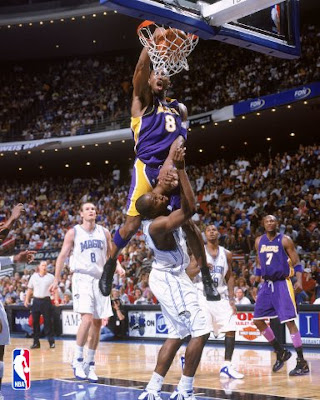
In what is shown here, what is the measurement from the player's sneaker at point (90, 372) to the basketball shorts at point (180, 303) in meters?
2.70

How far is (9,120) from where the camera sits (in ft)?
97.7

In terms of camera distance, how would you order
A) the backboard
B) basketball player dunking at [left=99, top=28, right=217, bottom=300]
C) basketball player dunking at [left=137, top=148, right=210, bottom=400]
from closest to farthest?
1. the backboard
2. basketball player dunking at [left=137, top=148, right=210, bottom=400]
3. basketball player dunking at [left=99, top=28, right=217, bottom=300]

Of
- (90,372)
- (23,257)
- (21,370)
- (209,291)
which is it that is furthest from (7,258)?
(90,372)

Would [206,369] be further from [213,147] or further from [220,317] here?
[213,147]

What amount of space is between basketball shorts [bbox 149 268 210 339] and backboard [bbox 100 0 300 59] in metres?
2.23

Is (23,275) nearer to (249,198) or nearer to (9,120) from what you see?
(249,198)

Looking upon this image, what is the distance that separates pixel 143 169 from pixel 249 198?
13346 mm

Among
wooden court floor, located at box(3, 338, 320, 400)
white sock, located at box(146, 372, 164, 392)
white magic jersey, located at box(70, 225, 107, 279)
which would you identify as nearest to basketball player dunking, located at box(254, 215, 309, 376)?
wooden court floor, located at box(3, 338, 320, 400)

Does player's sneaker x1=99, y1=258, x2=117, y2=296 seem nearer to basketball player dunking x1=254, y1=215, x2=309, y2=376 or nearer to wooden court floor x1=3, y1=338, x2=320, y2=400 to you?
wooden court floor x1=3, y1=338, x2=320, y2=400

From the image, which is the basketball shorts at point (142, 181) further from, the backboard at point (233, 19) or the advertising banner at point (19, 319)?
the advertising banner at point (19, 319)

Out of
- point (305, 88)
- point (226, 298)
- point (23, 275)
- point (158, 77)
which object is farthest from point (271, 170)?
point (158, 77)

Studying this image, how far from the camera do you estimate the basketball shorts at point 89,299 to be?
845cm

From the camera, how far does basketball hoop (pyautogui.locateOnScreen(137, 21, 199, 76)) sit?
6.13m

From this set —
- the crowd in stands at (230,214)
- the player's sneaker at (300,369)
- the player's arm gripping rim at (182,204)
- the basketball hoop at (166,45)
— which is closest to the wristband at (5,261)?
the player's arm gripping rim at (182,204)
